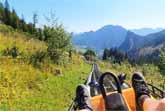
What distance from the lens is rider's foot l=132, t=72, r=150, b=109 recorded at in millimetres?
6000

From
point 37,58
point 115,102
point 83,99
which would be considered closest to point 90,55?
point 37,58

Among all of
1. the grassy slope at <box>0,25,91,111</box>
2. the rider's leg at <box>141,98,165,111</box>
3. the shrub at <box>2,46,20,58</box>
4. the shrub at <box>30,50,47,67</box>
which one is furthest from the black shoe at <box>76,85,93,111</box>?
the shrub at <box>2,46,20,58</box>

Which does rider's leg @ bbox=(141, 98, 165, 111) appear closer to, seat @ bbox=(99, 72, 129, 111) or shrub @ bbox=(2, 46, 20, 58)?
seat @ bbox=(99, 72, 129, 111)

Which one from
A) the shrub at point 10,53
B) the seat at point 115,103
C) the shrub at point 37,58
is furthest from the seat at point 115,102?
the shrub at point 10,53

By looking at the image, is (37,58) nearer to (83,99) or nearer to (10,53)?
(10,53)

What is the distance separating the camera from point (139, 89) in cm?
615

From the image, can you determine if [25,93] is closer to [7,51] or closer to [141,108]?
[7,51]

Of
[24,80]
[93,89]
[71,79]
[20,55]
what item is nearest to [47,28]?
[20,55]

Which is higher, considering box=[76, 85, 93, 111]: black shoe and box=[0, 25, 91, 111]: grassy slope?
box=[76, 85, 93, 111]: black shoe

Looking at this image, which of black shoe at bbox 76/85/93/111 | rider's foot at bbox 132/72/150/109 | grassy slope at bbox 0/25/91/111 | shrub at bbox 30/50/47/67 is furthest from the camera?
shrub at bbox 30/50/47/67

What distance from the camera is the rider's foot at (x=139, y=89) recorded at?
600cm

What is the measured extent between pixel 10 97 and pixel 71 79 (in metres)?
10.0

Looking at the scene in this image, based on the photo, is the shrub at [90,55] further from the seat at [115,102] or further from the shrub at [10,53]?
the seat at [115,102]

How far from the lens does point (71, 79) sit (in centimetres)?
2695
